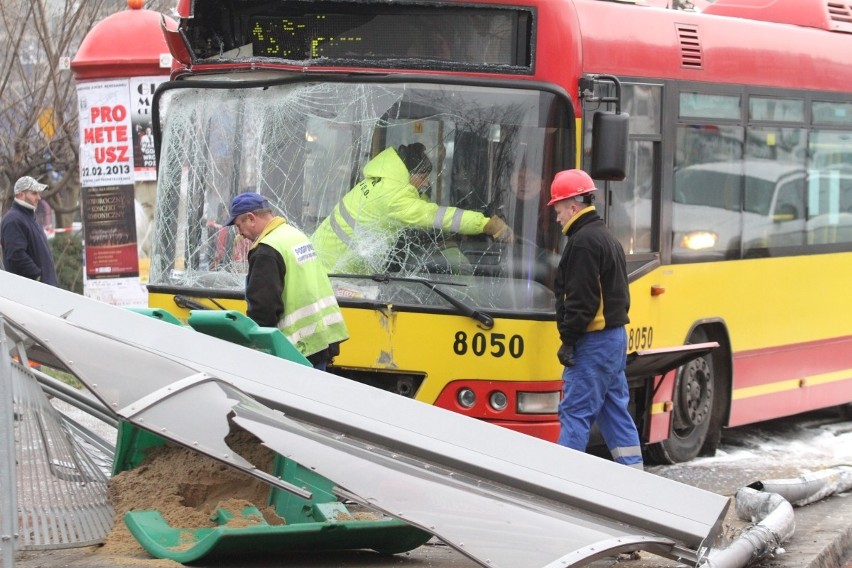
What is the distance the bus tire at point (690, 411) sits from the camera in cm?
1041

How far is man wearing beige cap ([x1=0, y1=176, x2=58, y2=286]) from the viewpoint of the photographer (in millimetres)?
12812

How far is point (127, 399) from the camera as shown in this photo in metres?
5.52

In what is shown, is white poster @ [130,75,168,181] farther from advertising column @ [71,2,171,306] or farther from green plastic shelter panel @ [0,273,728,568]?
green plastic shelter panel @ [0,273,728,568]

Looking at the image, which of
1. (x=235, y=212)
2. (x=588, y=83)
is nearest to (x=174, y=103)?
(x=235, y=212)

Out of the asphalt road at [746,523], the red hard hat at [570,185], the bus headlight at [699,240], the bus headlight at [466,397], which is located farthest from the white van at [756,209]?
the bus headlight at [466,397]

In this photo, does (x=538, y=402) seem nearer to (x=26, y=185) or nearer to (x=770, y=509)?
(x=770, y=509)

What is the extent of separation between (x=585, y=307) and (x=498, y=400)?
882mm

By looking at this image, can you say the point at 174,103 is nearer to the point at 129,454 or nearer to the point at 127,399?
the point at 129,454

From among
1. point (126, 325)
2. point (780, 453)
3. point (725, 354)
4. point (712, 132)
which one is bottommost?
point (780, 453)

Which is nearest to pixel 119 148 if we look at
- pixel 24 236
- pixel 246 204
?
pixel 24 236

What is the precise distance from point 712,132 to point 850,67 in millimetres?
2429

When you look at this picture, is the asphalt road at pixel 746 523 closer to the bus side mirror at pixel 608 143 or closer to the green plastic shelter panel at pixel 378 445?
the green plastic shelter panel at pixel 378 445

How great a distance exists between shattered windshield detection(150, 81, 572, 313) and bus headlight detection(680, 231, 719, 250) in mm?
1860

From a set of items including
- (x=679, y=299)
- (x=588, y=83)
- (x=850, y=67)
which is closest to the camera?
(x=588, y=83)
